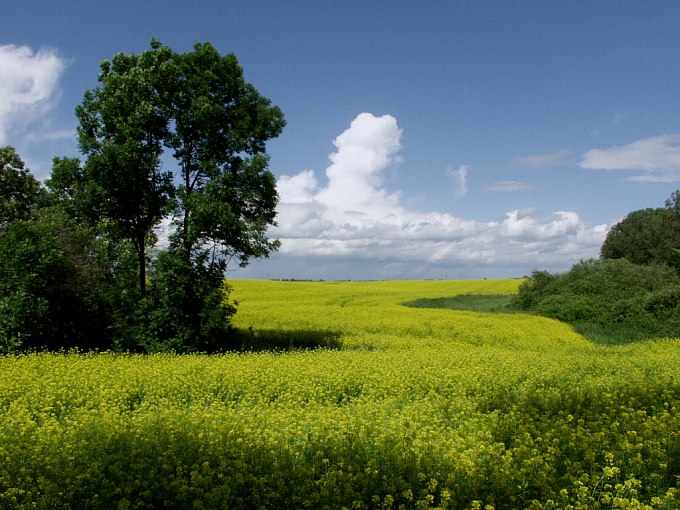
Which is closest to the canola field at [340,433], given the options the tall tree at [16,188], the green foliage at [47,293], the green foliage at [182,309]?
the green foliage at [182,309]

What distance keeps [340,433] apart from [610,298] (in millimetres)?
32006

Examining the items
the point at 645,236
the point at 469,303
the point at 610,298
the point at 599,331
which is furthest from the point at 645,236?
the point at 599,331

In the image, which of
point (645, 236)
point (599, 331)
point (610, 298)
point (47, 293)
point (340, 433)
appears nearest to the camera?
point (340, 433)

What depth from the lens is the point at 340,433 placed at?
695cm

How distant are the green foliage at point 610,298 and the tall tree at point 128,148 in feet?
82.0

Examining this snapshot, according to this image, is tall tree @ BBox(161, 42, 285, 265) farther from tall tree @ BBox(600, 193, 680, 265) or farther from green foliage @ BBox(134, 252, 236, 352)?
tall tree @ BBox(600, 193, 680, 265)

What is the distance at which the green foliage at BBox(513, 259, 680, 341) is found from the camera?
28.3 m

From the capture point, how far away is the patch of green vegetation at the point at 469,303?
39.7 meters

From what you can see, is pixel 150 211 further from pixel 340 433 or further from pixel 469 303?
pixel 469 303

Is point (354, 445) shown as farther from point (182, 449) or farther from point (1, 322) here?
point (1, 322)

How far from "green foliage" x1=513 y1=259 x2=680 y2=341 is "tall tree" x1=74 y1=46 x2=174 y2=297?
2499cm

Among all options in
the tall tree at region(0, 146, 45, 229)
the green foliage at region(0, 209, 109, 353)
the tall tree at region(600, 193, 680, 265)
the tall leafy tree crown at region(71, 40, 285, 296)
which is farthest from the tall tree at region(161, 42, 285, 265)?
the tall tree at region(600, 193, 680, 265)

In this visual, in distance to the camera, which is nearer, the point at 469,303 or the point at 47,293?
the point at 47,293

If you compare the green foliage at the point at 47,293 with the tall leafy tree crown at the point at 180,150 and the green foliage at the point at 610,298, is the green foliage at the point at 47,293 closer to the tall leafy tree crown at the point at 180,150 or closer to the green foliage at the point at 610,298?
the tall leafy tree crown at the point at 180,150
